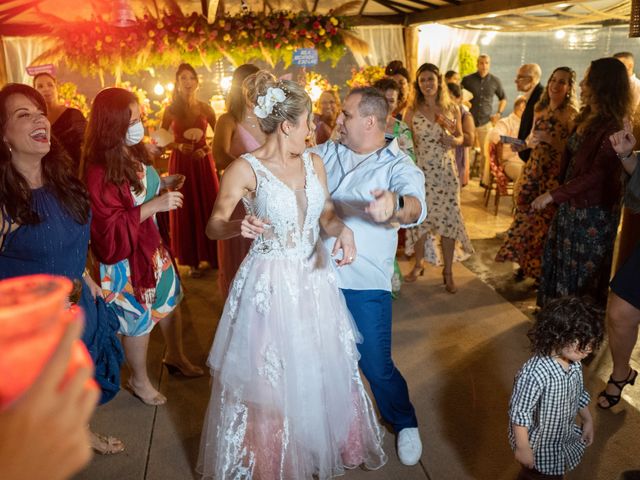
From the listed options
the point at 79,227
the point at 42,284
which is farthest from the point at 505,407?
the point at 42,284

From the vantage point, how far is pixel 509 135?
22.2ft

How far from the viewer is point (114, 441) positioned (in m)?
2.74

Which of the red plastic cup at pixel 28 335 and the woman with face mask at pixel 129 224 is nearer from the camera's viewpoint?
the red plastic cup at pixel 28 335

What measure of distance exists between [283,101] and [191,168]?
2928 millimetres

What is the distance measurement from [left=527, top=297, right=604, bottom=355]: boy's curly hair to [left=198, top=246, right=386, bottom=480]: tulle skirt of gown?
772mm

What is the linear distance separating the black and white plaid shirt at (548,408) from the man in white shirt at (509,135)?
518 cm

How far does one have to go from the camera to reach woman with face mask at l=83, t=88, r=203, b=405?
269 cm

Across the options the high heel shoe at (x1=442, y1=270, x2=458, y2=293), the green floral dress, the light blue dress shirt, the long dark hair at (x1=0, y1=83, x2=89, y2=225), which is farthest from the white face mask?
the high heel shoe at (x1=442, y1=270, x2=458, y2=293)

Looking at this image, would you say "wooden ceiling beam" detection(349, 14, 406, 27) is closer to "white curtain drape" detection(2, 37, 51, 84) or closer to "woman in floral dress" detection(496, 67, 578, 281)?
"white curtain drape" detection(2, 37, 51, 84)

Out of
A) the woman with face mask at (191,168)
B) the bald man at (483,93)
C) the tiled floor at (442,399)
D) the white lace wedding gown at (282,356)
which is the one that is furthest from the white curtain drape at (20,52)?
the white lace wedding gown at (282,356)

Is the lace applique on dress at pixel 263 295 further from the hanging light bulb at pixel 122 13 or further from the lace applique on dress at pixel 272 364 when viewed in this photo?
the hanging light bulb at pixel 122 13

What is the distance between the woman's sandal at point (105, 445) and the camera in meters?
2.68

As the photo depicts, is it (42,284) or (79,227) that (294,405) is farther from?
(42,284)

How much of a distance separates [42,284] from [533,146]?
14.1 feet
